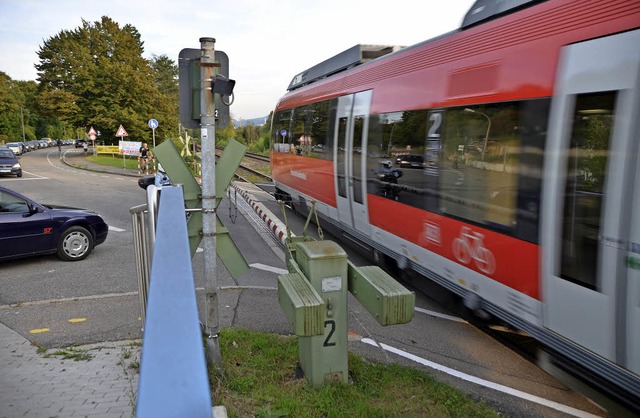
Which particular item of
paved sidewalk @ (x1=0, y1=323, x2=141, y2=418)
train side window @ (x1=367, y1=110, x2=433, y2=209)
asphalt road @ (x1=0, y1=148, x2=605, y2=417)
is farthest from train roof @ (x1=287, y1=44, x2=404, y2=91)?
paved sidewalk @ (x1=0, y1=323, x2=141, y2=418)

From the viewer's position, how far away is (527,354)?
17.5 feet

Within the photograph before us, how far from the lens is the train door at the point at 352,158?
8.23 m

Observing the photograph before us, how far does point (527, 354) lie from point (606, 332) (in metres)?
1.88

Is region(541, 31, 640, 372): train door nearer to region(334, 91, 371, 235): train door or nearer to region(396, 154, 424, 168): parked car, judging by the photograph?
region(396, 154, 424, 168): parked car

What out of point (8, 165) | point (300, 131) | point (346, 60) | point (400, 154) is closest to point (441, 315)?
point (400, 154)

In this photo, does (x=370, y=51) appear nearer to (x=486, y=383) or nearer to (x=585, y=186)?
(x=585, y=186)

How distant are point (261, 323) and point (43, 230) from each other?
16.6ft

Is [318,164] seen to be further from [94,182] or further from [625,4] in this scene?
[94,182]

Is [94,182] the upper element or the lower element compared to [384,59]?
lower

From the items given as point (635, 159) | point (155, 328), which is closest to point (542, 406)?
point (635, 159)

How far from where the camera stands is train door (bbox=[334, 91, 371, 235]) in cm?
823

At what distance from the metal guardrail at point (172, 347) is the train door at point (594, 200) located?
3.19m

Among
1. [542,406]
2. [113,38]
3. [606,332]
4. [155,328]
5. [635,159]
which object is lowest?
[542,406]

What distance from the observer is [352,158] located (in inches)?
342
